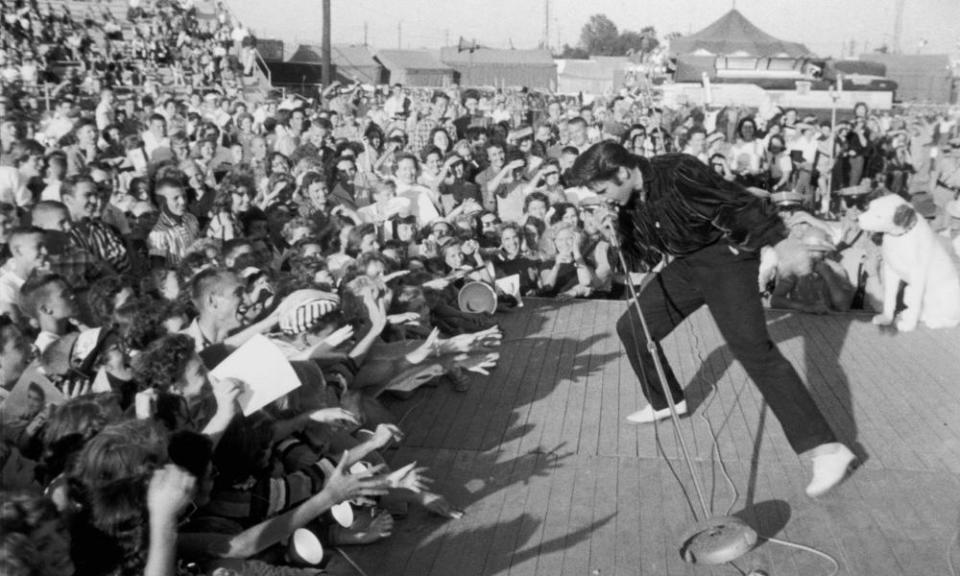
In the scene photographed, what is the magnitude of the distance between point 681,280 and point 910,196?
15.5m

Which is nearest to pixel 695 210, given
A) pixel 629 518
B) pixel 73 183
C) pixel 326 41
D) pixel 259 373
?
pixel 629 518

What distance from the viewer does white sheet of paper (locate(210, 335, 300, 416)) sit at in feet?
13.4

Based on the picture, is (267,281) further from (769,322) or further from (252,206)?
(769,322)

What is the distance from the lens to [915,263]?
7293 mm

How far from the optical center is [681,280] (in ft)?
17.2

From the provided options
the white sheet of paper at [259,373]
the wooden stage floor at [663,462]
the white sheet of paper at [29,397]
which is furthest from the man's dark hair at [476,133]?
the white sheet of paper at [29,397]

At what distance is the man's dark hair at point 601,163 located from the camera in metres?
4.87

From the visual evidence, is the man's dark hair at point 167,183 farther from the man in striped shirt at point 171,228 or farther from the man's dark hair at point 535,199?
the man's dark hair at point 535,199

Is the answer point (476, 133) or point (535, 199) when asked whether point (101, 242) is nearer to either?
point (535, 199)

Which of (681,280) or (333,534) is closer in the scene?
Answer: (333,534)

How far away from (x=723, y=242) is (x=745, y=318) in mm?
387

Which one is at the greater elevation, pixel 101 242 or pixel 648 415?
pixel 101 242

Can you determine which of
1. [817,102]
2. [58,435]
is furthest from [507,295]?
[817,102]

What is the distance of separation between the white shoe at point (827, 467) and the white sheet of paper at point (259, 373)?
2393mm
